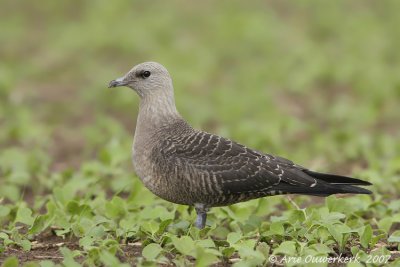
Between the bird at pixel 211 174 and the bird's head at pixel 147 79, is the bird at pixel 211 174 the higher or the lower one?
the lower one

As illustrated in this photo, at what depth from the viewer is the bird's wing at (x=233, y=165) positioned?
6.43m

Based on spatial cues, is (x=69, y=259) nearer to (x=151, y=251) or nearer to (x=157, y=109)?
(x=151, y=251)

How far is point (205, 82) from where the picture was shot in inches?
538

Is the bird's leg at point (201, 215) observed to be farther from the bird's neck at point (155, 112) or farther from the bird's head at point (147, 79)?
the bird's head at point (147, 79)

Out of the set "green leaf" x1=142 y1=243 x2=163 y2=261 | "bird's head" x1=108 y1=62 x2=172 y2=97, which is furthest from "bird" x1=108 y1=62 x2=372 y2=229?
"green leaf" x1=142 y1=243 x2=163 y2=261

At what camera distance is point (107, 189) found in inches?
320

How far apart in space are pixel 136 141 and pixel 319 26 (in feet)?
35.4

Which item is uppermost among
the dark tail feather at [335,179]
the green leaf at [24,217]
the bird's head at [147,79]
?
the bird's head at [147,79]

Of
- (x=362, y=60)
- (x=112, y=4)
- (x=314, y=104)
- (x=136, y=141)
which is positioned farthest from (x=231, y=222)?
(x=112, y=4)

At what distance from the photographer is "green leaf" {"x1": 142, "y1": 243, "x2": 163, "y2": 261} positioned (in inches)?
213

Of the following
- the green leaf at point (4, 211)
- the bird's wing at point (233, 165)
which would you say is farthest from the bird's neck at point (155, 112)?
the green leaf at point (4, 211)

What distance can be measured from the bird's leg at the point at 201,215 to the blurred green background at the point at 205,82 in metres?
0.91

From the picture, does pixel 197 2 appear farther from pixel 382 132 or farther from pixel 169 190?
pixel 169 190

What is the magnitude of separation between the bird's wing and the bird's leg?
0.81 feet
